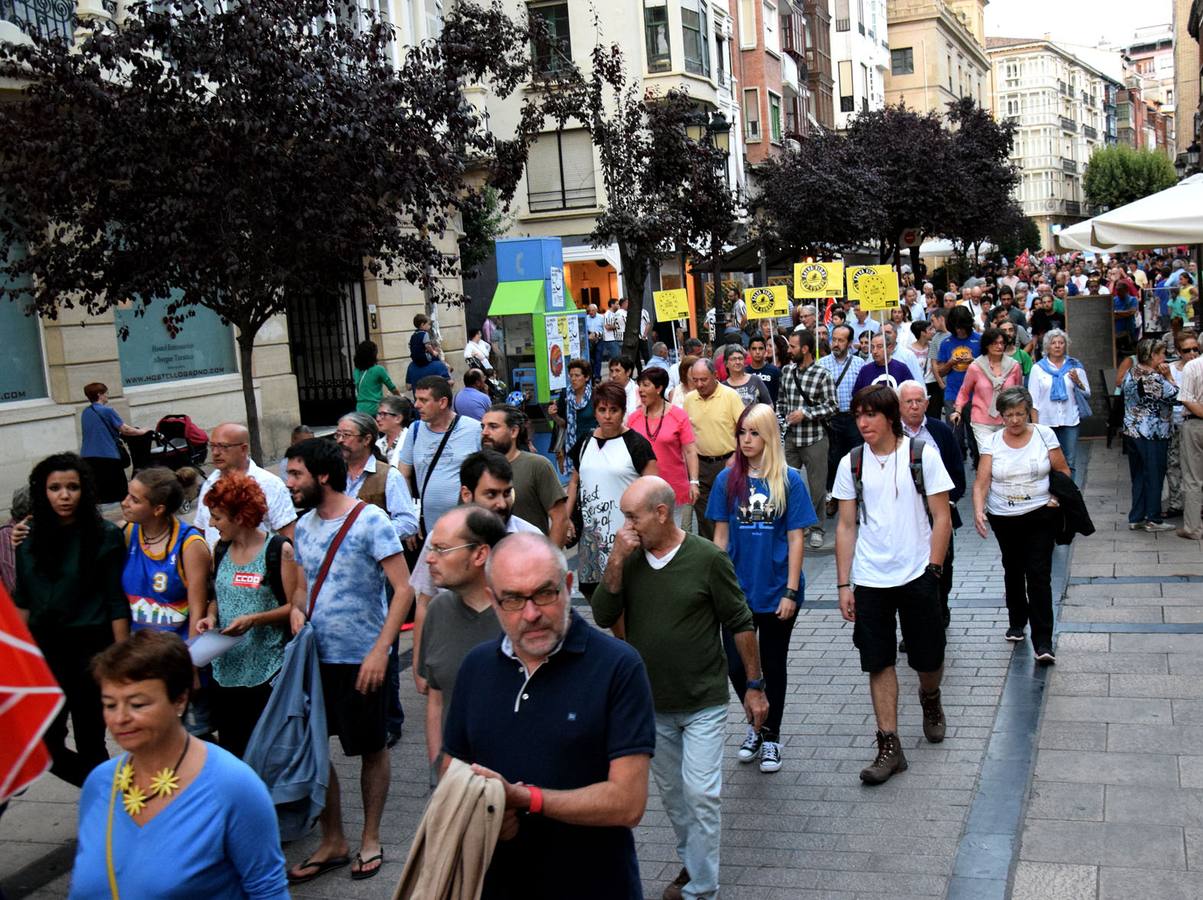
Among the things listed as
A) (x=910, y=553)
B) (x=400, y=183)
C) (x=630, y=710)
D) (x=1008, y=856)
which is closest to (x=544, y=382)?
(x=400, y=183)

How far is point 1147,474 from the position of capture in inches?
458

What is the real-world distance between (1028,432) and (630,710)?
5536 mm

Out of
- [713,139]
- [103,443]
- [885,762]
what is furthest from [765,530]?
[713,139]

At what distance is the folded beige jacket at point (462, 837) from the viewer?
9.51ft

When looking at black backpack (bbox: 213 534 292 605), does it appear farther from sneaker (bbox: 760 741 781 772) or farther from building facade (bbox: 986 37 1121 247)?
building facade (bbox: 986 37 1121 247)

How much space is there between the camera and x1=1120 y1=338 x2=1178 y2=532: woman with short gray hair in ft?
37.4

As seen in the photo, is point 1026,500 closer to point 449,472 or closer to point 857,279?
point 449,472

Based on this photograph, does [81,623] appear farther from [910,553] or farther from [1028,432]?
[1028,432]

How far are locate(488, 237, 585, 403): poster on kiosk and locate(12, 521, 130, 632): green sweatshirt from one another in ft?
42.1

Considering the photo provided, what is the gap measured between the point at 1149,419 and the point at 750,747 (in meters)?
6.47

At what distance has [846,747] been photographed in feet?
22.5

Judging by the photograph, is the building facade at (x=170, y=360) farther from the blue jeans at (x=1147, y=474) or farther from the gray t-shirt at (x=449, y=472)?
the blue jeans at (x=1147, y=474)

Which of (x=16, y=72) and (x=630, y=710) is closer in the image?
(x=630, y=710)

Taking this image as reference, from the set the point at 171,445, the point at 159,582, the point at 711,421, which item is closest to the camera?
the point at 159,582
